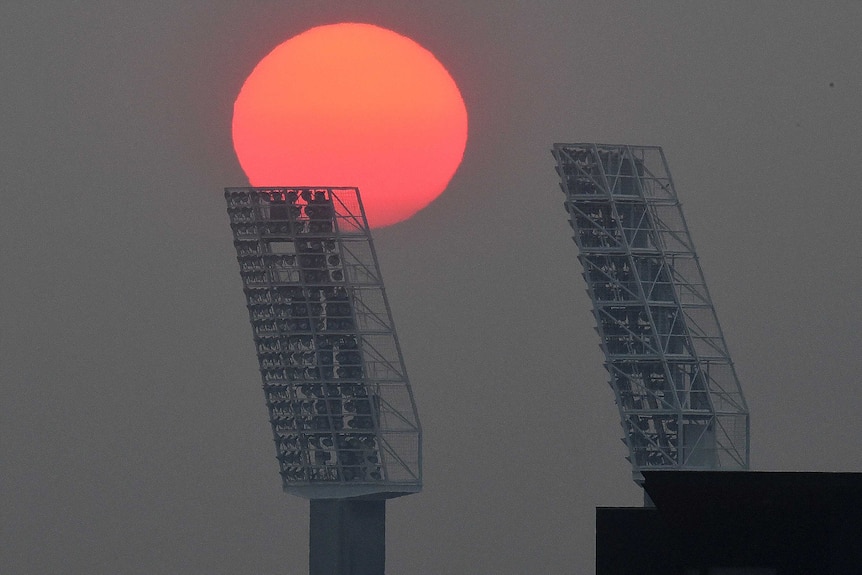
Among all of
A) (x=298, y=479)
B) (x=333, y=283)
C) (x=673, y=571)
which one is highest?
(x=333, y=283)

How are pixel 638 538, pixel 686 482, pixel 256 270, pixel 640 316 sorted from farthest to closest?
pixel 256 270
pixel 640 316
pixel 638 538
pixel 686 482

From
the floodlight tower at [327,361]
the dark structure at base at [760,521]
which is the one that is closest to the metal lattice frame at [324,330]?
the floodlight tower at [327,361]

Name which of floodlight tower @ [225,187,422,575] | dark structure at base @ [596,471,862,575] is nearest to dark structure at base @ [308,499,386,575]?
floodlight tower @ [225,187,422,575]

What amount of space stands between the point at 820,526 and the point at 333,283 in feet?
218

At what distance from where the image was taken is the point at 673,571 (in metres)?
54.1

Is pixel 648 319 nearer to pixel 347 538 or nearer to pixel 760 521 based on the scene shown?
pixel 347 538

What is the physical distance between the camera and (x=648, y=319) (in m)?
109

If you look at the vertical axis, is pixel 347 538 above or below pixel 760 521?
above

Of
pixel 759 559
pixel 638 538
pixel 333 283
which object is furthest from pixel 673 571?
pixel 333 283

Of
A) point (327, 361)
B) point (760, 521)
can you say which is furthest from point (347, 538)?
point (760, 521)

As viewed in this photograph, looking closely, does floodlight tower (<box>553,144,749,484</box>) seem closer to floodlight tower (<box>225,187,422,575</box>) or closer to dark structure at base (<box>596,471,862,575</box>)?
floodlight tower (<box>225,187,422,575</box>)

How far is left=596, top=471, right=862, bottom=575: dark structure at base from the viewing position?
51.9m

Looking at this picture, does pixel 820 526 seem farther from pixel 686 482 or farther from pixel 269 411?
pixel 269 411

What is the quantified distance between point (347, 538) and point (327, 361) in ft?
31.6
